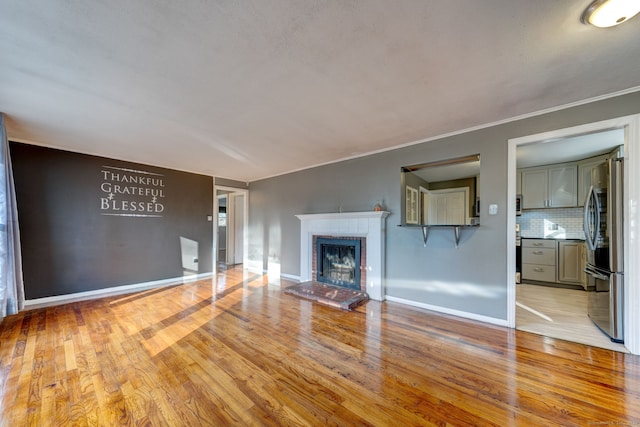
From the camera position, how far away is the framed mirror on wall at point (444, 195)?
445 cm

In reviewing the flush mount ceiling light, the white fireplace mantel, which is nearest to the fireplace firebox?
the white fireplace mantel

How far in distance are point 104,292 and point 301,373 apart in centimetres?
417

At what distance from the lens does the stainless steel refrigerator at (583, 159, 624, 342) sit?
236 centimetres

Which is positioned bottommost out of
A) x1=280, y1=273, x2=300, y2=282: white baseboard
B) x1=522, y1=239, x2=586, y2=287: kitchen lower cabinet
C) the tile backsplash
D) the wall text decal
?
x1=280, y1=273, x2=300, y2=282: white baseboard

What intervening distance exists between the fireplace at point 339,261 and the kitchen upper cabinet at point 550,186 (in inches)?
149

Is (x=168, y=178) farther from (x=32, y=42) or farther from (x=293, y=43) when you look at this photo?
(x=293, y=43)

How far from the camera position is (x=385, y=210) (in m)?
3.91

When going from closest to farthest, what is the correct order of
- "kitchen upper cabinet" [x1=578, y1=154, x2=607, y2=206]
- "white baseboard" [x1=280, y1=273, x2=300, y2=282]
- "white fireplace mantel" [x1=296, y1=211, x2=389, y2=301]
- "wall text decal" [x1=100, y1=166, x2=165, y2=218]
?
"white fireplace mantel" [x1=296, y1=211, x2=389, y2=301]
"wall text decal" [x1=100, y1=166, x2=165, y2=218]
"kitchen upper cabinet" [x1=578, y1=154, x2=607, y2=206]
"white baseboard" [x1=280, y1=273, x2=300, y2=282]

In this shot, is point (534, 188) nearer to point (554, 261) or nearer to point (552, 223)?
point (552, 223)

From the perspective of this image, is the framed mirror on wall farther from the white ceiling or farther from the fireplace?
the white ceiling

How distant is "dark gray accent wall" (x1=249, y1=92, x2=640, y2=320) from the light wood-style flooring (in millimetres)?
464

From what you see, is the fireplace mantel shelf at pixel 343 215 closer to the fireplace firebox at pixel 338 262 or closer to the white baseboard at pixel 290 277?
the fireplace firebox at pixel 338 262

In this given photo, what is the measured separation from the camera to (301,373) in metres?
1.96

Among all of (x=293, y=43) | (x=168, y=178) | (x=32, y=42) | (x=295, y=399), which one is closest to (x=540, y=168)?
(x=293, y=43)
